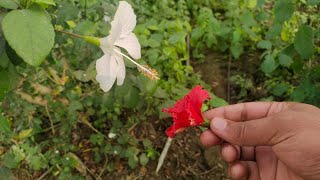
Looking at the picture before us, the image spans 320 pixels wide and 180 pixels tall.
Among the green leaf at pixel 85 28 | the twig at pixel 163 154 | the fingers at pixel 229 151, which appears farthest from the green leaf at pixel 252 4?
the fingers at pixel 229 151

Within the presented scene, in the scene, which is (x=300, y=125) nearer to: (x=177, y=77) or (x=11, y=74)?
(x=11, y=74)

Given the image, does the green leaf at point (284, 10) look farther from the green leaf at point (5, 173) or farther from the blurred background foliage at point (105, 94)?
the green leaf at point (5, 173)

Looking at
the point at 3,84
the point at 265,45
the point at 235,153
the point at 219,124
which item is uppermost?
the point at 3,84

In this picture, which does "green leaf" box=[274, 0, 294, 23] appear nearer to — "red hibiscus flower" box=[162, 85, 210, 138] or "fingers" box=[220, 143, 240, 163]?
"fingers" box=[220, 143, 240, 163]

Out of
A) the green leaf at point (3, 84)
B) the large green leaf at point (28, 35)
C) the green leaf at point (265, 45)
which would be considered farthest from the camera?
the green leaf at point (265, 45)

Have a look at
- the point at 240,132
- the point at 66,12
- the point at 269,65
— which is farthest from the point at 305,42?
the point at 66,12

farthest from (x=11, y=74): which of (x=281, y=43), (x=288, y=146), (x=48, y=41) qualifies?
(x=281, y=43)

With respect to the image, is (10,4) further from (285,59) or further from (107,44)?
(285,59)

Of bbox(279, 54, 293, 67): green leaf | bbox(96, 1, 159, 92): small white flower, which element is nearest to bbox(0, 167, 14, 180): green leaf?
bbox(96, 1, 159, 92): small white flower
